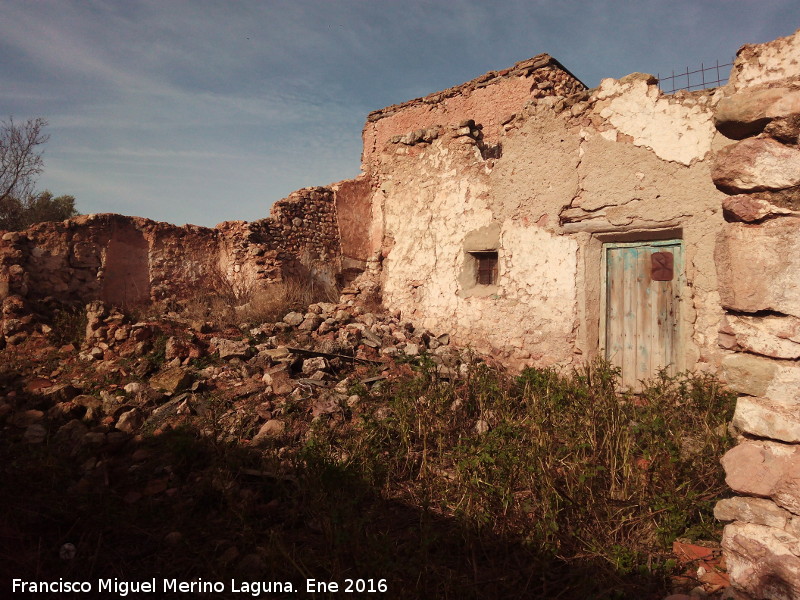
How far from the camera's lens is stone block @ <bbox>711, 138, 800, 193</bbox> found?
6.70 feet

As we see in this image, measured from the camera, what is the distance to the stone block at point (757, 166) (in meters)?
2.04

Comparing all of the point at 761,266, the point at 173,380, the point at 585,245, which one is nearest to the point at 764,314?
the point at 761,266

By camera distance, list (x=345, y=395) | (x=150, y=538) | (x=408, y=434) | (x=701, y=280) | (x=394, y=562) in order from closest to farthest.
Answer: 1. (x=394, y=562)
2. (x=150, y=538)
3. (x=408, y=434)
4. (x=701, y=280)
5. (x=345, y=395)

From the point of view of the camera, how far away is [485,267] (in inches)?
255

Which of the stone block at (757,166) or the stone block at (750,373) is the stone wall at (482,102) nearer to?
the stone block at (757,166)

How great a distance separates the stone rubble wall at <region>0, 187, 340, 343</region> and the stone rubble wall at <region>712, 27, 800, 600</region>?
26.6 ft

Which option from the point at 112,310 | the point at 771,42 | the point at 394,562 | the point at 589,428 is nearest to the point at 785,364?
the point at 771,42

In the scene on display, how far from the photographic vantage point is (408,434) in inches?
161

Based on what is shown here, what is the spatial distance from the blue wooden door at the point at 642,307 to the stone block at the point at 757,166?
9.36 feet

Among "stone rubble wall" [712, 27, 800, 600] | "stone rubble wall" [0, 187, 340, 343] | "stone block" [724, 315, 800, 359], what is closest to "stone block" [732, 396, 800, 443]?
"stone rubble wall" [712, 27, 800, 600]

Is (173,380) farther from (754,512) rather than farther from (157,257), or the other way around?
(754,512)

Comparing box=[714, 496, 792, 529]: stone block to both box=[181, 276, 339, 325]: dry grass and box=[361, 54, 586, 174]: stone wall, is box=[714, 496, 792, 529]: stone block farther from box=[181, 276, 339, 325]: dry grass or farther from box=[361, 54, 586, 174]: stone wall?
box=[361, 54, 586, 174]: stone wall

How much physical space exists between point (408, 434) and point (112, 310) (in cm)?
556

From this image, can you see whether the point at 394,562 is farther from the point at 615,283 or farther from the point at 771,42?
the point at 615,283
